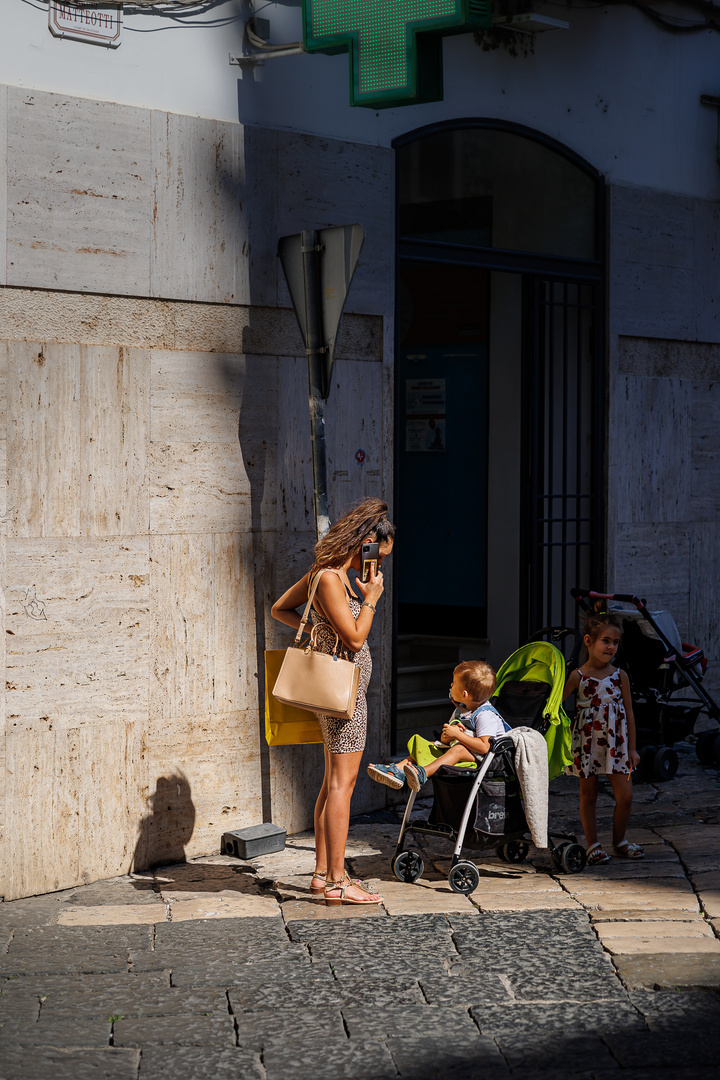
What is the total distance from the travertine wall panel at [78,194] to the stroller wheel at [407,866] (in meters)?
2.94

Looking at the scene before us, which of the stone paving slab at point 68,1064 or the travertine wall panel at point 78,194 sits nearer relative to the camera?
the stone paving slab at point 68,1064

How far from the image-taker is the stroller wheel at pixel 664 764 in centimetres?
821

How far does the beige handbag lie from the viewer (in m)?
5.79

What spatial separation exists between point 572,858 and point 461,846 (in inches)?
23.8

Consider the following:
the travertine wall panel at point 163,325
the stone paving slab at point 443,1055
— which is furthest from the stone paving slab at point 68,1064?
the travertine wall panel at point 163,325

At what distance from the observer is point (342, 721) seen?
597cm

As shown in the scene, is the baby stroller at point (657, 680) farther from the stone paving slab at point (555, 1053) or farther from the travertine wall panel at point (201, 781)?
the stone paving slab at point (555, 1053)

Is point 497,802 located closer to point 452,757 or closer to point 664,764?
point 452,757

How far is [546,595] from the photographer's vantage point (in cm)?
929

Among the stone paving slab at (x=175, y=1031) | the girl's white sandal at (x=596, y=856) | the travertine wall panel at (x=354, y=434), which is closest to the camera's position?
the stone paving slab at (x=175, y=1031)

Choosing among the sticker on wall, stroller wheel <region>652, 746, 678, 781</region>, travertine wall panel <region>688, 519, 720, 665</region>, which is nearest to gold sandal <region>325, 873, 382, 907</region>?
stroller wheel <region>652, 746, 678, 781</region>

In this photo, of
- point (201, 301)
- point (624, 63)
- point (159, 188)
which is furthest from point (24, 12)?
point (624, 63)

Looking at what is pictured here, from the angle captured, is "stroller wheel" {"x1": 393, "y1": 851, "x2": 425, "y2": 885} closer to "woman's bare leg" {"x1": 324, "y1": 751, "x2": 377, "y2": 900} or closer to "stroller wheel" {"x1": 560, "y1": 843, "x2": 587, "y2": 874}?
"woman's bare leg" {"x1": 324, "y1": 751, "x2": 377, "y2": 900}

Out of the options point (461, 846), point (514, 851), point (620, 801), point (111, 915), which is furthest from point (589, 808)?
point (111, 915)
